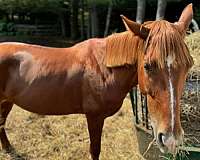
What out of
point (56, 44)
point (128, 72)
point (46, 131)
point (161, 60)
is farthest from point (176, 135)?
point (56, 44)

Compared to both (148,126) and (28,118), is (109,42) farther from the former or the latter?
(28,118)

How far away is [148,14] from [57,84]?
31.5 feet

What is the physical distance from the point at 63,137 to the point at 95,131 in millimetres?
1041

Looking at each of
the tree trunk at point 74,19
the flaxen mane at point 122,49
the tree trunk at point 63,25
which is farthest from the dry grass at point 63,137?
the tree trunk at point 63,25

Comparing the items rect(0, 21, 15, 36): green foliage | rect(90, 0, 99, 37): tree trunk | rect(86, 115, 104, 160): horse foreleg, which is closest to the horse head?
rect(86, 115, 104, 160): horse foreleg

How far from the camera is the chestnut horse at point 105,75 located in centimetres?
214

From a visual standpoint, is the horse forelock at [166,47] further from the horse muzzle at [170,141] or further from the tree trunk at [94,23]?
the tree trunk at [94,23]

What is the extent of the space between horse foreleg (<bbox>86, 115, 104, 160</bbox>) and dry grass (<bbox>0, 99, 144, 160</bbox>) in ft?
1.50

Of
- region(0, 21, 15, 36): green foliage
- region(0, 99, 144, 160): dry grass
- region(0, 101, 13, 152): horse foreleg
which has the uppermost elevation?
region(0, 101, 13, 152): horse foreleg

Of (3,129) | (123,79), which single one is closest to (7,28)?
(3,129)

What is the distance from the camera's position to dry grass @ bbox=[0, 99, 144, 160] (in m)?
3.68

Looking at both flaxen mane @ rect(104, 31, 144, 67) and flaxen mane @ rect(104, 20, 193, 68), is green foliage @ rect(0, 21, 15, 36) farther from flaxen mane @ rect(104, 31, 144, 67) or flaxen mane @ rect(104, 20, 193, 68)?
flaxen mane @ rect(104, 20, 193, 68)

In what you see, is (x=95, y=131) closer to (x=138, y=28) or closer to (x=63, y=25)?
(x=138, y=28)

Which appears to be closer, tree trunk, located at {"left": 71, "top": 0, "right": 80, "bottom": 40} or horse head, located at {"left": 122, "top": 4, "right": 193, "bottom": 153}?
horse head, located at {"left": 122, "top": 4, "right": 193, "bottom": 153}
